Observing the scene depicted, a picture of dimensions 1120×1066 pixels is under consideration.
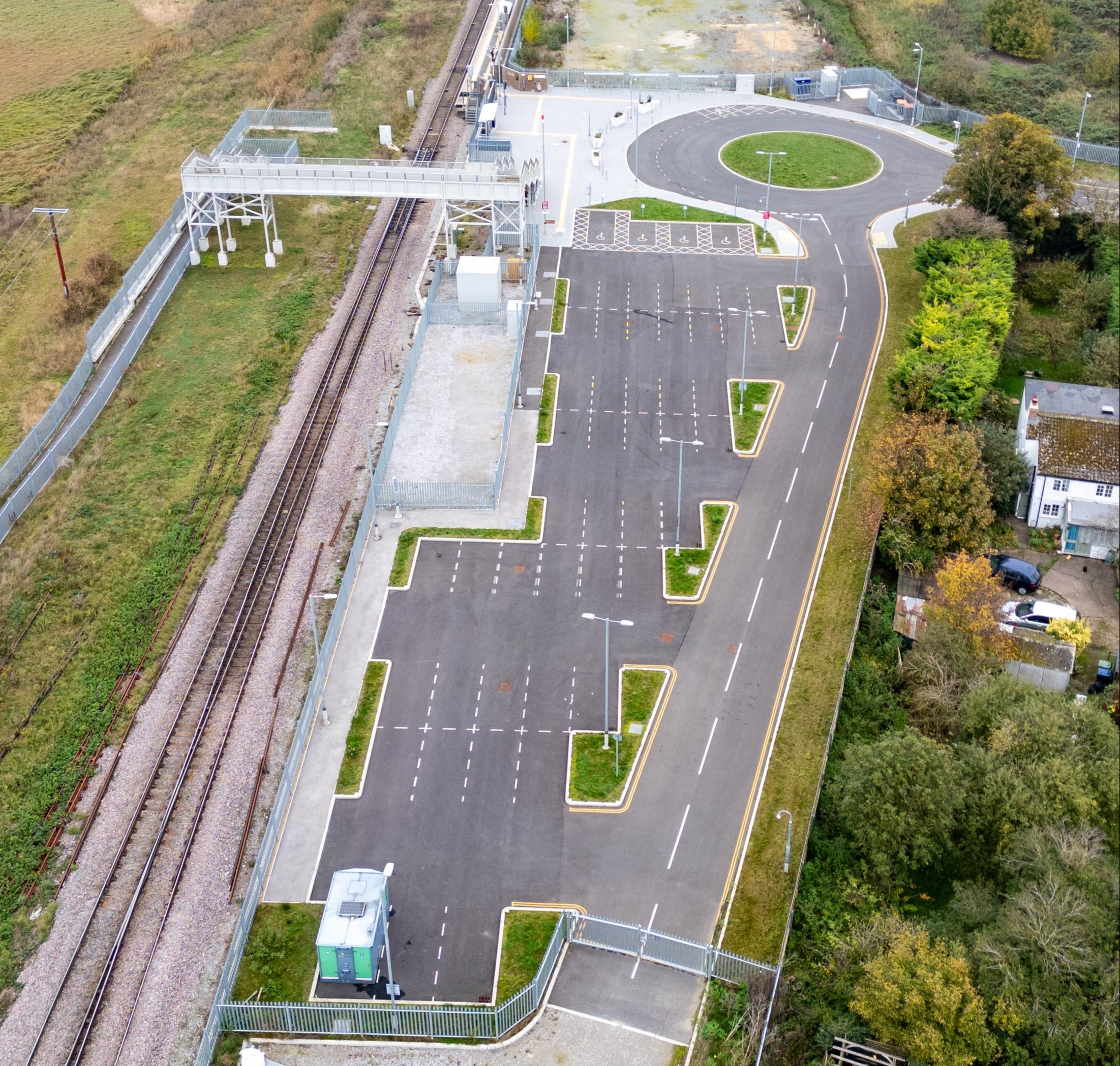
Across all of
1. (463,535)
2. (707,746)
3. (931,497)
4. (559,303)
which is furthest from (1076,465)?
(559,303)

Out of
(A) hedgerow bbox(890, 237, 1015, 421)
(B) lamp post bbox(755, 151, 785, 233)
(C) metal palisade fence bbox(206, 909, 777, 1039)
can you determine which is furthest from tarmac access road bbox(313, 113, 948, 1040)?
(B) lamp post bbox(755, 151, 785, 233)

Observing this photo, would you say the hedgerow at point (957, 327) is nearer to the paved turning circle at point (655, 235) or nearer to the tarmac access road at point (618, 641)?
the tarmac access road at point (618, 641)

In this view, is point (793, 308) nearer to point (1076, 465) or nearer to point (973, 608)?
point (1076, 465)

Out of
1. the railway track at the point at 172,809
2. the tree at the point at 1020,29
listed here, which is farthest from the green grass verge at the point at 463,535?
the tree at the point at 1020,29

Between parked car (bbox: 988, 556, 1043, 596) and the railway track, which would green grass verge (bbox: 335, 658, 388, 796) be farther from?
parked car (bbox: 988, 556, 1043, 596)

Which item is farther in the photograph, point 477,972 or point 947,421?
point 947,421

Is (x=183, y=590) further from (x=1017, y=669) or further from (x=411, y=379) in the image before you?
(x=1017, y=669)

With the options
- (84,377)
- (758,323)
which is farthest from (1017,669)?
(84,377)
